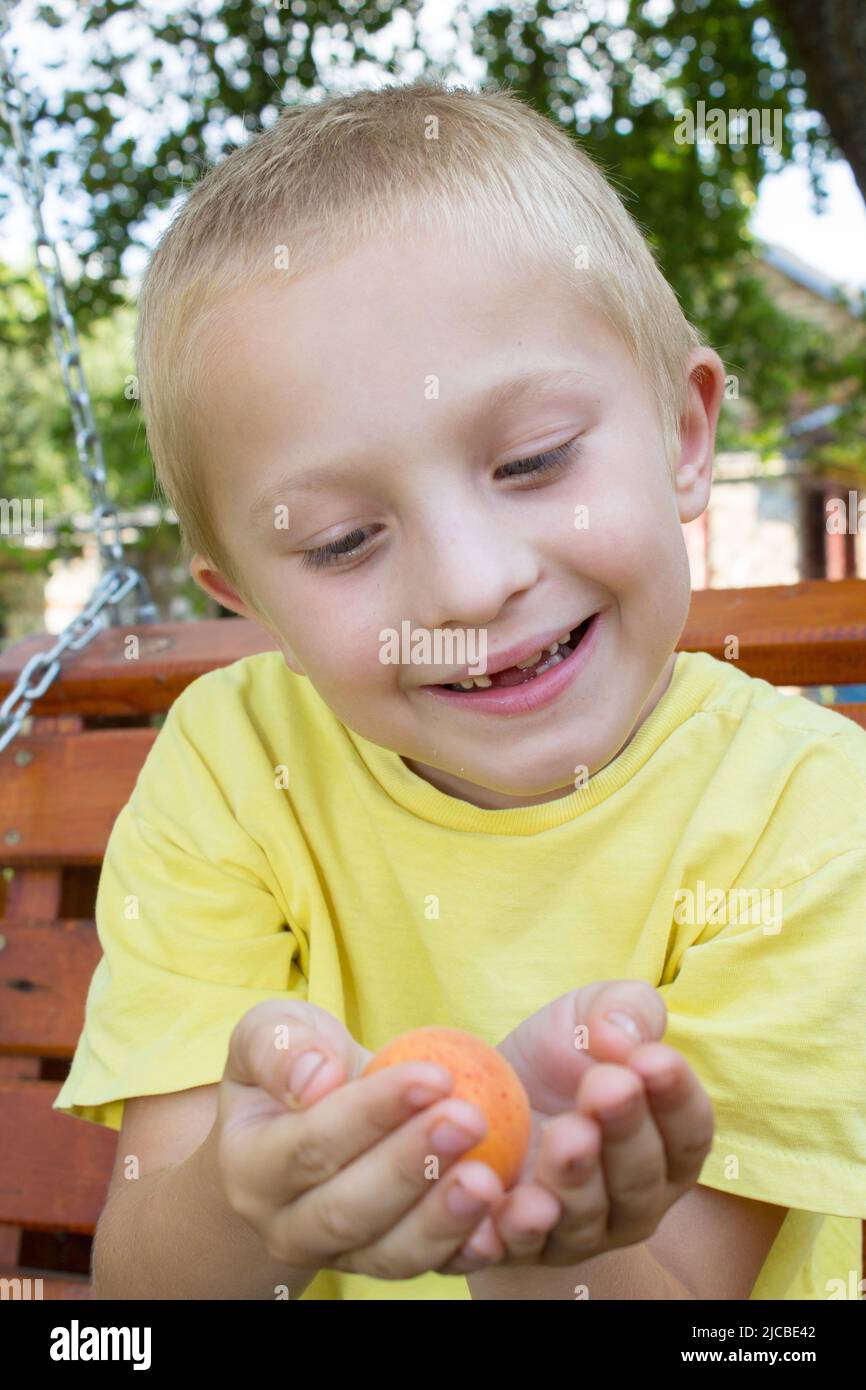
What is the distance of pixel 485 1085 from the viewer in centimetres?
97

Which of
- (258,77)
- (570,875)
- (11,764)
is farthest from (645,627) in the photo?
(258,77)

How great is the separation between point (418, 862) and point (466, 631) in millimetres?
373

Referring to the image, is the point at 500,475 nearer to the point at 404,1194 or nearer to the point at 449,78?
the point at 404,1194

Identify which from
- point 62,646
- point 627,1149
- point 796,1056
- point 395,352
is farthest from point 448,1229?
point 62,646

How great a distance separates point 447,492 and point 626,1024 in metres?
0.53

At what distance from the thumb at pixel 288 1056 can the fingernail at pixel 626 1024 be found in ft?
0.67

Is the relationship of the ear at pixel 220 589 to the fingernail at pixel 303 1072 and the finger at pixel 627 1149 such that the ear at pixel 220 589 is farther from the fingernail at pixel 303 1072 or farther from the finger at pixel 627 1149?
Result: the finger at pixel 627 1149

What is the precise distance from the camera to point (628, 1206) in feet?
3.04

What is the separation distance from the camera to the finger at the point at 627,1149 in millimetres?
849

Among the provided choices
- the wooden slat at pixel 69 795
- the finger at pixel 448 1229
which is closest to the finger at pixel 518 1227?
the finger at pixel 448 1229

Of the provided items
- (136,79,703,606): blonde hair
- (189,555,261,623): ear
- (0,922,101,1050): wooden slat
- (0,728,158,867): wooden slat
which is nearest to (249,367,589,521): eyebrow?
(136,79,703,606): blonde hair

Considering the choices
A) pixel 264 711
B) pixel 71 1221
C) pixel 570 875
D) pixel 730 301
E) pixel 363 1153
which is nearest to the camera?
pixel 363 1153

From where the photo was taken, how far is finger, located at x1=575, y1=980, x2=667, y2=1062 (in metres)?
0.90
